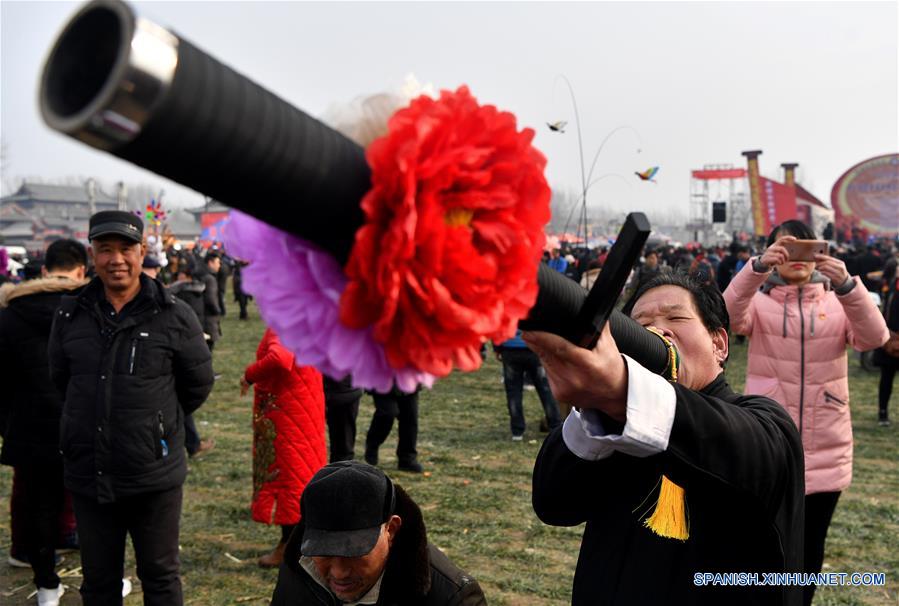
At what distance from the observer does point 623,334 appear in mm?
1365

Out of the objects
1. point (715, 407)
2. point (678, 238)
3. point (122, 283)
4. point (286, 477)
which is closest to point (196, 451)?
point (286, 477)

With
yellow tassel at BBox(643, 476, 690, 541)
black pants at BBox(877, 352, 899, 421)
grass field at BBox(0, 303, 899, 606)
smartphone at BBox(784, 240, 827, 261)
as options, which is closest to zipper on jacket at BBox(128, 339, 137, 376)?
grass field at BBox(0, 303, 899, 606)

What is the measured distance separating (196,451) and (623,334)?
7.28m

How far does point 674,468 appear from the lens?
1447 mm

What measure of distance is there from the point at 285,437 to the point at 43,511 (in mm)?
1529

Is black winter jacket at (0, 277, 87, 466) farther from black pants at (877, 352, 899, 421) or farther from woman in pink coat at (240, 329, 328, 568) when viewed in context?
black pants at (877, 352, 899, 421)

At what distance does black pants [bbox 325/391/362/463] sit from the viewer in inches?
228

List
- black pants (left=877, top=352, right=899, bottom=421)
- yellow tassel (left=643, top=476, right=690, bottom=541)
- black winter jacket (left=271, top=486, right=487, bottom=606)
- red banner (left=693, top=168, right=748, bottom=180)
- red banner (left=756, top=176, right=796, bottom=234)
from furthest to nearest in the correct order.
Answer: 1. red banner (left=693, top=168, right=748, bottom=180)
2. red banner (left=756, top=176, right=796, bottom=234)
3. black pants (left=877, top=352, right=899, bottom=421)
4. black winter jacket (left=271, top=486, right=487, bottom=606)
5. yellow tassel (left=643, top=476, right=690, bottom=541)

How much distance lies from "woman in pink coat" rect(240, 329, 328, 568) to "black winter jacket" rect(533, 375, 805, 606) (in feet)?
10.2

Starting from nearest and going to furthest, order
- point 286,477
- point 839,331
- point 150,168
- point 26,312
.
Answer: point 150,168
point 839,331
point 26,312
point 286,477

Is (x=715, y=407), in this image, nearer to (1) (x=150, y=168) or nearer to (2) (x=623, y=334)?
(2) (x=623, y=334)

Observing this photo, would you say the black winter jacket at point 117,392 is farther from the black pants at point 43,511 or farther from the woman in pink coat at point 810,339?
the woman in pink coat at point 810,339

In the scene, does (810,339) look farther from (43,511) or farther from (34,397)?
(43,511)

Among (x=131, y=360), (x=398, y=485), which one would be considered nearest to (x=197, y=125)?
(x=398, y=485)
